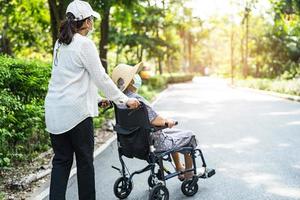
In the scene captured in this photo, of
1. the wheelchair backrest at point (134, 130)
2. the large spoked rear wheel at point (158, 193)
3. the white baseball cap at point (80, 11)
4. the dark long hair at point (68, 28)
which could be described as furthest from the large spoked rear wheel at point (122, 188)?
the white baseball cap at point (80, 11)

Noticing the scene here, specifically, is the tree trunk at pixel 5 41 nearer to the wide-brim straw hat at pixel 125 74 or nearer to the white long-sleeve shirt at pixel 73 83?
the wide-brim straw hat at pixel 125 74

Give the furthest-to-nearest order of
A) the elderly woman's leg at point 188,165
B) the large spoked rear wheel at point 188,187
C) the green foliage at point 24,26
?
1. the green foliage at point 24,26
2. the elderly woman's leg at point 188,165
3. the large spoked rear wheel at point 188,187

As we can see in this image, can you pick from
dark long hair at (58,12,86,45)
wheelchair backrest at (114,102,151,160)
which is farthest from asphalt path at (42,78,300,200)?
dark long hair at (58,12,86,45)

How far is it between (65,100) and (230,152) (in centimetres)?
490

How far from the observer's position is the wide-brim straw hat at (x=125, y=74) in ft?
16.6

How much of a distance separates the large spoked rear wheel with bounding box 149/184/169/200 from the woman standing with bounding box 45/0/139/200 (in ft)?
2.89

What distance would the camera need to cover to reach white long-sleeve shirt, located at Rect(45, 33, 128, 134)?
163 inches

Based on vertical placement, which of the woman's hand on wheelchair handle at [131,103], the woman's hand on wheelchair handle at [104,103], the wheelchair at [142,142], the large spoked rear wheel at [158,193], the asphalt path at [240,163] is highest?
the woman's hand on wheelchair handle at [131,103]

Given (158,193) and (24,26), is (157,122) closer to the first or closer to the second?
(158,193)

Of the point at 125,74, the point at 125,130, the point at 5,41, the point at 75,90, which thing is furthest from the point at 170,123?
the point at 5,41

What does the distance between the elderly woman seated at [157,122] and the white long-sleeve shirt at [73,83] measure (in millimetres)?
877

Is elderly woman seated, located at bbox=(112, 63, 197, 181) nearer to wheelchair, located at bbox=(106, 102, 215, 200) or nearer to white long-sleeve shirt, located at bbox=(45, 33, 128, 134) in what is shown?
wheelchair, located at bbox=(106, 102, 215, 200)

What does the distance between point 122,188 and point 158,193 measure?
0.67m

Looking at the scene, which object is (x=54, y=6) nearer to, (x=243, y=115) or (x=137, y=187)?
(x=243, y=115)
